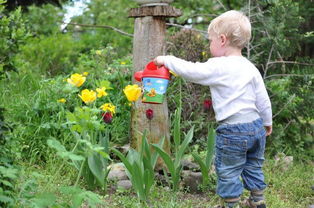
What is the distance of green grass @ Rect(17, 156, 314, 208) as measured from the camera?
3332 millimetres

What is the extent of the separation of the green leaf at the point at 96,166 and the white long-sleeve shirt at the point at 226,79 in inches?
33.1

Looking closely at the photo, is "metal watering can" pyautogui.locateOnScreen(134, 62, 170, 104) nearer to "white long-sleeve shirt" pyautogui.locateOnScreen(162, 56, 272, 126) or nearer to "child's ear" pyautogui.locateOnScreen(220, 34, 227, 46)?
"white long-sleeve shirt" pyautogui.locateOnScreen(162, 56, 272, 126)

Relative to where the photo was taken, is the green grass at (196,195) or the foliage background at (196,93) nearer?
the green grass at (196,195)

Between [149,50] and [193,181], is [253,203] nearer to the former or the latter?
[193,181]

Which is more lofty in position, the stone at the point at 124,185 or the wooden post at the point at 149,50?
the wooden post at the point at 149,50

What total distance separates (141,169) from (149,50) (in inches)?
39.4

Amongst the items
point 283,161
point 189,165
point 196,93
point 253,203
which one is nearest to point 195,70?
point 253,203

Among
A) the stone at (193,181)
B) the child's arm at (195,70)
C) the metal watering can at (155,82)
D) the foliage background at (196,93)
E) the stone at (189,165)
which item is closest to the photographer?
the child's arm at (195,70)

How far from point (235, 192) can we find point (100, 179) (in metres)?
0.90

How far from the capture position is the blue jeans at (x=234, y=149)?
3.03 metres

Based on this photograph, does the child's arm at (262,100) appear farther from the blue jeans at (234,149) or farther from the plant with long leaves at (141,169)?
the plant with long leaves at (141,169)

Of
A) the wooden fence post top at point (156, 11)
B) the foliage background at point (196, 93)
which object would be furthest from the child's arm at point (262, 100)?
the wooden fence post top at point (156, 11)

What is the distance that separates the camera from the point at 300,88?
5074mm

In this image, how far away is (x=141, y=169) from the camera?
3.29 m
